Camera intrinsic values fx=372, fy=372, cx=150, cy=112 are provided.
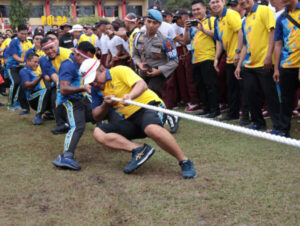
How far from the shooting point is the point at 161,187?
349cm

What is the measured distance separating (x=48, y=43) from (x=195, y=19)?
7.73 ft

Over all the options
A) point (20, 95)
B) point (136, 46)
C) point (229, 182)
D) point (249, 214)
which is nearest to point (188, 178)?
point (229, 182)

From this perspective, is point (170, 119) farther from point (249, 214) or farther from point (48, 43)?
point (249, 214)

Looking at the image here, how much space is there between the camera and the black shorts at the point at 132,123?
12.6 feet

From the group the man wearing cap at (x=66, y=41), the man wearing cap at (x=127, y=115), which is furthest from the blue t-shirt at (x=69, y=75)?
the man wearing cap at (x=66, y=41)

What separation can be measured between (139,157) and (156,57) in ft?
7.08

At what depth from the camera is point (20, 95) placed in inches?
324

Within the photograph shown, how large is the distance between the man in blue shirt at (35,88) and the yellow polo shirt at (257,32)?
12.4ft

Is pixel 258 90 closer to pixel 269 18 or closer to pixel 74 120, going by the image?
pixel 269 18

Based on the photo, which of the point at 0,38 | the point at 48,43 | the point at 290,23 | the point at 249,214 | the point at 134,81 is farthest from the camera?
the point at 0,38

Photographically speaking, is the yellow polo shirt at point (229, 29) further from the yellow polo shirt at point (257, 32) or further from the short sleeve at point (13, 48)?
the short sleeve at point (13, 48)

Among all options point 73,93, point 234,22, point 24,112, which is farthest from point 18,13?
point 73,93

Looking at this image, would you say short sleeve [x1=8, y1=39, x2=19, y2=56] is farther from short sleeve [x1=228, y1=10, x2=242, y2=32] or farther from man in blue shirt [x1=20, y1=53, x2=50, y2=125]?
short sleeve [x1=228, y1=10, x2=242, y2=32]

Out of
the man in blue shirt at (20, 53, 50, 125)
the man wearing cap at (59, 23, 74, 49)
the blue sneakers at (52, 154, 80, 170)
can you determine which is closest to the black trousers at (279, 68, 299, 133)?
the blue sneakers at (52, 154, 80, 170)
